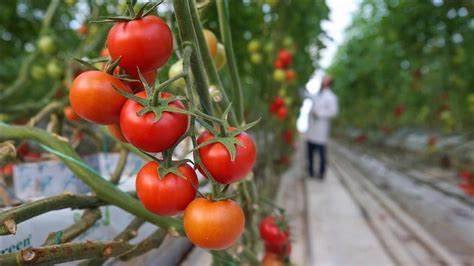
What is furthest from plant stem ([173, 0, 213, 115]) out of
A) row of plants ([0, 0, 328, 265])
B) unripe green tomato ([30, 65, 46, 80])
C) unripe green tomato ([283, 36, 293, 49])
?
unripe green tomato ([30, 65, 46, 80])

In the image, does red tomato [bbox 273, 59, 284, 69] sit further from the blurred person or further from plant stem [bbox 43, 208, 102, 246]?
the blurred person

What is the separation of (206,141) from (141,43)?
134 mm

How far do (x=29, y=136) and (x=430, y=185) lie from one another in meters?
4.24

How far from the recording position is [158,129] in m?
0.44

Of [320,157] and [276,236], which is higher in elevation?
[276,236]

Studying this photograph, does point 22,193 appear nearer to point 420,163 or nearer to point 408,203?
point 408,203

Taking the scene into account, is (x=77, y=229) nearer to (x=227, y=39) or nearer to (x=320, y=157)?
(x=227, y=39)

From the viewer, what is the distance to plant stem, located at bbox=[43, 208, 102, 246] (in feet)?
1.99

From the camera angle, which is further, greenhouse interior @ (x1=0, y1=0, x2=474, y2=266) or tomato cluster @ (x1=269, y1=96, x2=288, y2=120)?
tomato cluster @ (x1=269, y1=96, x2=288, y2=120)

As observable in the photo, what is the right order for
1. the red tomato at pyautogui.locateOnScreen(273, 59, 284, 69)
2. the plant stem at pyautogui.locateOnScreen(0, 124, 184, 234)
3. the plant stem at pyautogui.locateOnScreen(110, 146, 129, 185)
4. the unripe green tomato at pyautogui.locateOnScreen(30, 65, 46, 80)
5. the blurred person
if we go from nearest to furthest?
the plant stem at pyautogui.locateOnScreen(0, 124, 184, 234), the plant stem at pyautogui.locateOnScreen(110, 146, 129, 185), the red tomato at pyautogui.locateOnScreen(273, 59, 284, 69), the unripe green tomato at pyautogui.locateOnScreen(30, 65, 46, 80), the blurred person

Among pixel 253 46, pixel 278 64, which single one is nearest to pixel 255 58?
pixel 253 46

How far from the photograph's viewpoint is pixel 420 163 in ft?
19.0

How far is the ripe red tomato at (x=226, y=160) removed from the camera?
470 millimetres

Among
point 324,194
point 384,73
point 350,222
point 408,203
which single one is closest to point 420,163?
point 384,73
